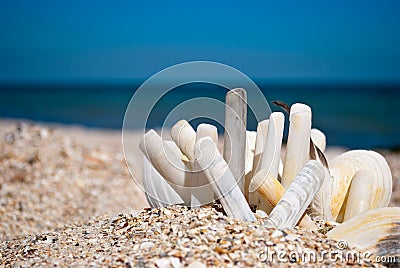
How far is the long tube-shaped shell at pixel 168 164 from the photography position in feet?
8.01

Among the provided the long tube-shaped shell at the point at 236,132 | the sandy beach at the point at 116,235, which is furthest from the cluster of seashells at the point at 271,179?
the sandy beach at the point at 116,235

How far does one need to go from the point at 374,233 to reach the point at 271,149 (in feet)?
1.99

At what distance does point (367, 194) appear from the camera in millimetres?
2615

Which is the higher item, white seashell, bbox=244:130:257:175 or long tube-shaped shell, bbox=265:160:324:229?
white seashell, bbox=244:130:257:175

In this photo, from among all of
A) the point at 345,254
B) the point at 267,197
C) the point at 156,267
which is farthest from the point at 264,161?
the point at 156,267

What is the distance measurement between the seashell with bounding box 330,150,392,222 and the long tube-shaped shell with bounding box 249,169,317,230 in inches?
16.2

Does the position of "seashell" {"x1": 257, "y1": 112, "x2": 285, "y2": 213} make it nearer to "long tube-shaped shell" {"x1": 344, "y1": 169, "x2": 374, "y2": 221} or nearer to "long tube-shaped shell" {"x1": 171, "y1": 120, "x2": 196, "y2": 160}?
"long tube-shaped shell" {"x1": 171, "y1": 120, "x2": 196, "y2": 160}

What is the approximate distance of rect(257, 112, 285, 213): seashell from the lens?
240 centimetres

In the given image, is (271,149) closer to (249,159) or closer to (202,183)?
(249,159)

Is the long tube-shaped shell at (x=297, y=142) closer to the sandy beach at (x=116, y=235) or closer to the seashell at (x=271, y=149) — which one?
the seashell at (x=271, y=149)

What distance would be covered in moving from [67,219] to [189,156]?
227cm

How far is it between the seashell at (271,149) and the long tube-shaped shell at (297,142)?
0.07 m

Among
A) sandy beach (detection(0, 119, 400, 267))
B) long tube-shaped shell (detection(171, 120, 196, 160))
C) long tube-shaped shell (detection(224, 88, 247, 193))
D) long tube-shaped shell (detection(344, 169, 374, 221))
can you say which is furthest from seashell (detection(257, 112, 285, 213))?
long tube-shaped shell (detection(344, 169, 374, 221))

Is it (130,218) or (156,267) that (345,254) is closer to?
(156,267)
